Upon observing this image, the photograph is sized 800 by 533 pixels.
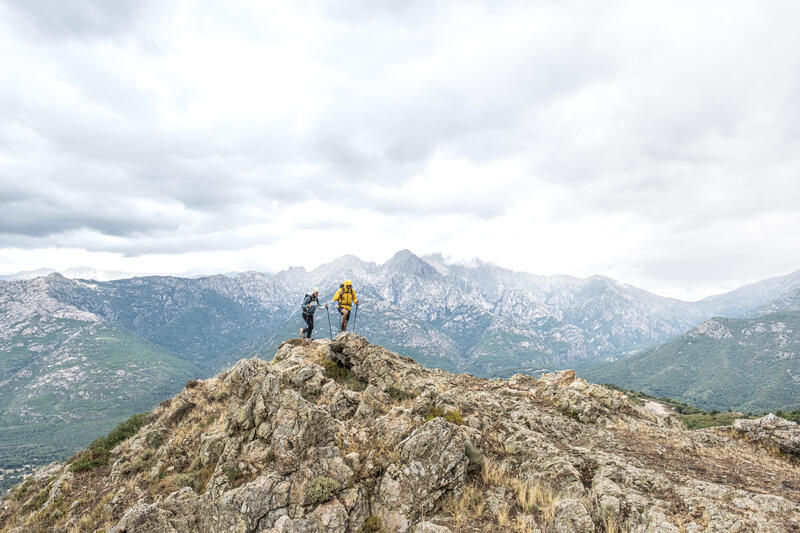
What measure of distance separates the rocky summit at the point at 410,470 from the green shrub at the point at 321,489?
0.05 m

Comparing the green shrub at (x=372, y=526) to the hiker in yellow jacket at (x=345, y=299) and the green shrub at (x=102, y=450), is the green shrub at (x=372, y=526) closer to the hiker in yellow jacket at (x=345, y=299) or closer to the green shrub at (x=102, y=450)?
the hiker in yellow jacket at (x=345, y=299)

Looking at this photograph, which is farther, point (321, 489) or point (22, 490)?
point (22, 490)

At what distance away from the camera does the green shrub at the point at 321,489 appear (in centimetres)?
1306

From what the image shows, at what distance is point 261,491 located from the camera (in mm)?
13328

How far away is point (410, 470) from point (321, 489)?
135 inches

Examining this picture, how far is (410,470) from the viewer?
45.3 ft

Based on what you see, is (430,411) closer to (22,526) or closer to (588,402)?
(588,402)

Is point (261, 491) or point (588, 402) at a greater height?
point (261, 491)

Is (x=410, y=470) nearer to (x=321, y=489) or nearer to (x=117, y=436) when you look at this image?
(x=321, y=489)

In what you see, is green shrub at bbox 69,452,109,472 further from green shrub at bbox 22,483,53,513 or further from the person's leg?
the person's leg

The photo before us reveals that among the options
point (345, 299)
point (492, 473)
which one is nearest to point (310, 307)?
point (345, 299)

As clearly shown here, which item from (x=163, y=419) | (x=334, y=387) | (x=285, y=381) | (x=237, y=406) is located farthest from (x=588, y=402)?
(x=163, y=419)

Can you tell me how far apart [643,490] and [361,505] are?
1036 cm

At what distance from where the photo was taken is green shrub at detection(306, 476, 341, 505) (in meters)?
13.1
